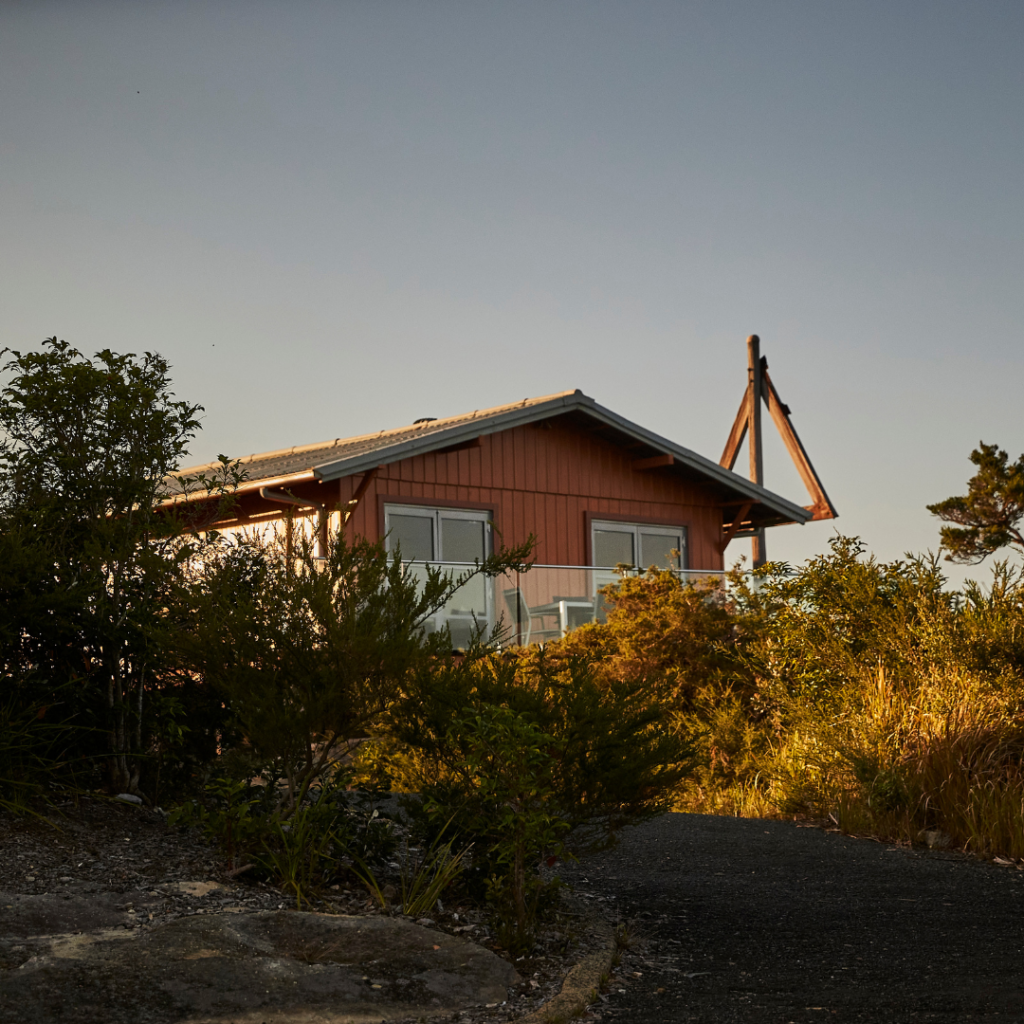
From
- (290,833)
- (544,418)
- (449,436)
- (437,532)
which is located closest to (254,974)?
(290,833)

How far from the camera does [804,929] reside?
217 inches

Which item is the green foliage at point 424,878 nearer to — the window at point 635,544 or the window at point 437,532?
the window at point 437,532

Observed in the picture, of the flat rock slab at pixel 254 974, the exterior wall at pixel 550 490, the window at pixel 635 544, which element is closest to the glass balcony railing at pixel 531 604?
the exterior wall at pixel 550 490

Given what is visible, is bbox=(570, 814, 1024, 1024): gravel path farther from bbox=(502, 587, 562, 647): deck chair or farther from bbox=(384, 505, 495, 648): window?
bbox=(384, 505, 495, 648): window

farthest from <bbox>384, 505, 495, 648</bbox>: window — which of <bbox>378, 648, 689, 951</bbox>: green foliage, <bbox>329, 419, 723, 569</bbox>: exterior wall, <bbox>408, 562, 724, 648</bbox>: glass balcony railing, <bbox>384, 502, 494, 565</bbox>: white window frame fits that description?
<bbox>378, 648, 689, 951</bbox>: green foliage

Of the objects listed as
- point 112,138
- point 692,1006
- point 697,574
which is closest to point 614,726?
point 692,1006

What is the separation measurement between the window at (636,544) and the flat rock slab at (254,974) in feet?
45.4

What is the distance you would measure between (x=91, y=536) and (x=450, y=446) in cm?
1044

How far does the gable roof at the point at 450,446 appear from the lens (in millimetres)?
15000

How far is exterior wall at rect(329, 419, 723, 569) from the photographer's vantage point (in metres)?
16.2

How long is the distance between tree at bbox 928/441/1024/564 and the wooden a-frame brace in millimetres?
4096

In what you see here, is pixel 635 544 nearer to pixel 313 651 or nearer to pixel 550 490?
pixel 550 490

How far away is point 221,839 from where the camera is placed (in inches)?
219

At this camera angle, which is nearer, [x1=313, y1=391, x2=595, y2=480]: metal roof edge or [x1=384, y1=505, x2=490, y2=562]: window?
[x1=313, y1=391, x2=595, y2=480]: metal roof edge
